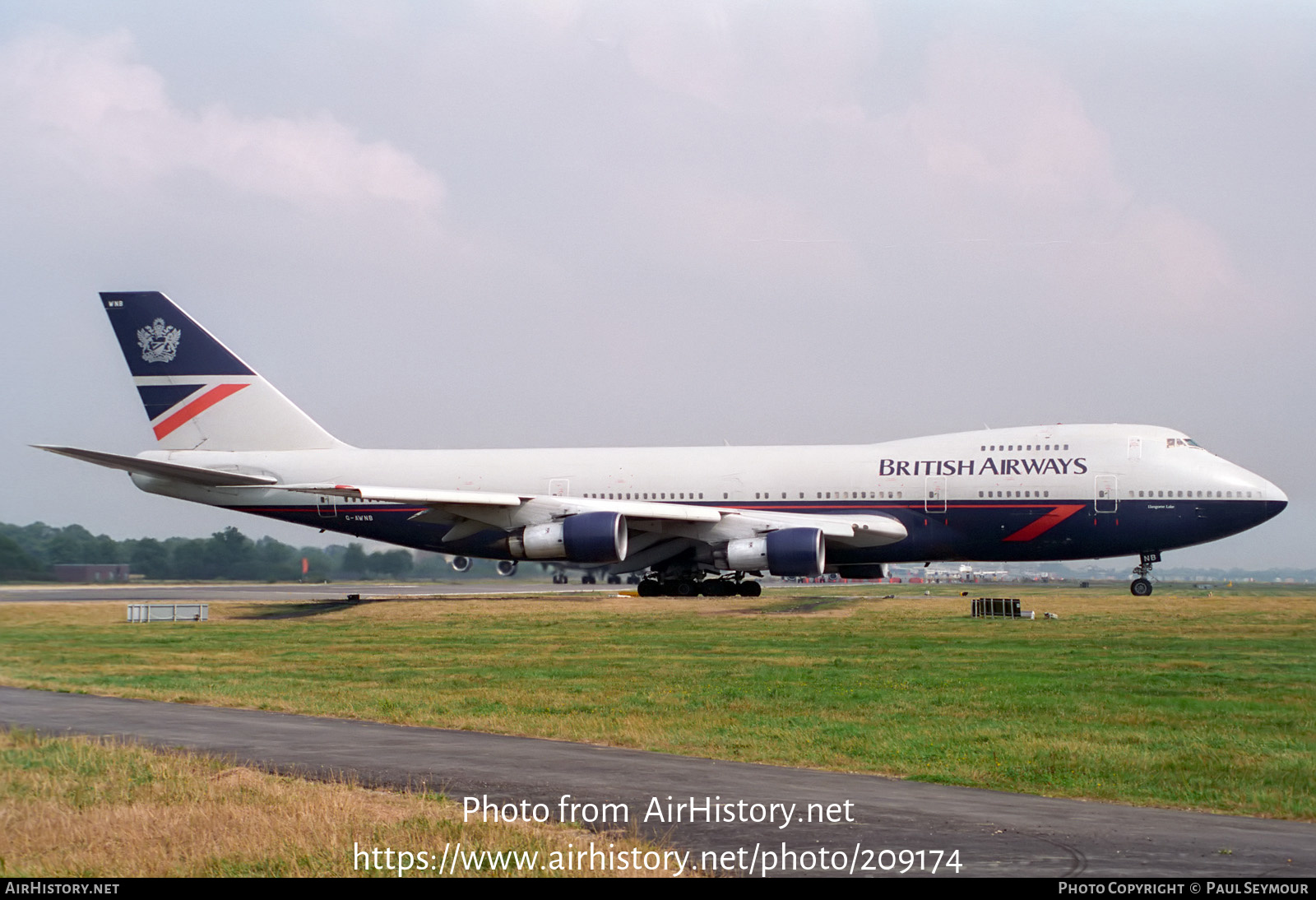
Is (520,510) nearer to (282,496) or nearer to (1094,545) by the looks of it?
(282,496)

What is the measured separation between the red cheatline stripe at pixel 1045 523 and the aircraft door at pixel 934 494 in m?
2.40

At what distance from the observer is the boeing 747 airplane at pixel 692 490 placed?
39.6 meters

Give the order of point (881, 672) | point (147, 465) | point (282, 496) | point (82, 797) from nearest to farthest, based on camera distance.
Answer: point (82, 797) → point (881, 672) → point (147, 465) → point (282, 496)

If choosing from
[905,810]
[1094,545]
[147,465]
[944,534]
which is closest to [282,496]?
[147,465]

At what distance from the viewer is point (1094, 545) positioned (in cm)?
4022

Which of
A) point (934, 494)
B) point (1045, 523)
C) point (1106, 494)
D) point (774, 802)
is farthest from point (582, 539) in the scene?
point (774, 802)

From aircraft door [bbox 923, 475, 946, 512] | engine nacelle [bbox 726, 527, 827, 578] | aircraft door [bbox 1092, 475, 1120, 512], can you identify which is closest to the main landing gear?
aircraft door [bbox 1092, 475, 1120, 512]

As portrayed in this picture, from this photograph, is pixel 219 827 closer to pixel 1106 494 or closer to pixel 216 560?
pixel 1106 494

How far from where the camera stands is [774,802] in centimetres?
1105

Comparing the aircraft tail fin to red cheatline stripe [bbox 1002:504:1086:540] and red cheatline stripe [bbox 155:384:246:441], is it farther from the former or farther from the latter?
red cheatline stripe [bbox 1002:504:1086:540]

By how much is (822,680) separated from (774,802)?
9771mm

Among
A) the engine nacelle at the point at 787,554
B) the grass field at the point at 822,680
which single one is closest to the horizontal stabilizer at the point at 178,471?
the grass field at the point at 822,680

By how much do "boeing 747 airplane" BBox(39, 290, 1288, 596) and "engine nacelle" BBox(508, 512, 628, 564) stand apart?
0.06 m
